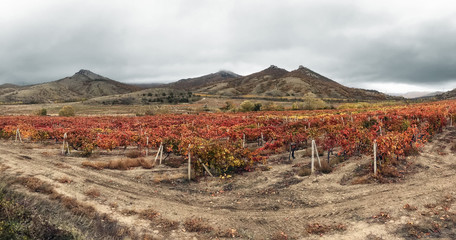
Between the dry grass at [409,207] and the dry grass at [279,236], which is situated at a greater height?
the dry grass at [409,207]

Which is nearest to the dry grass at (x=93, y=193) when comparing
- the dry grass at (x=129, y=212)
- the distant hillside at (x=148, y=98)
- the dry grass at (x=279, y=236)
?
the dry grass at (x=129, y=212)

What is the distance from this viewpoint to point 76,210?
28.1 ft

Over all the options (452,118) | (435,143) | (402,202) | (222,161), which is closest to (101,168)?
(222,161)

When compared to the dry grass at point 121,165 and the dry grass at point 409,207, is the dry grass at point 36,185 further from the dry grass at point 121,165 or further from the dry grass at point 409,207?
the dry grass at point 409,207

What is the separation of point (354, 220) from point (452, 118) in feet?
79.7

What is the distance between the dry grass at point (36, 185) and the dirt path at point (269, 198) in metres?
0.30

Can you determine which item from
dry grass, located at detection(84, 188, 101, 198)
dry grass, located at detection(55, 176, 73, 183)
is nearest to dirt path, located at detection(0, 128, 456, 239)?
dry grass, located at detection(84, 188, 101, 198)

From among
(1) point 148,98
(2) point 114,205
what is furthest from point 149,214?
(1) point 148,98

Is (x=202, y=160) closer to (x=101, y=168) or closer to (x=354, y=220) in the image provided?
(x=101, y=168)

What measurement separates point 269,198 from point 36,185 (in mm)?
10226

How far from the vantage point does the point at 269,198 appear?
1002cm

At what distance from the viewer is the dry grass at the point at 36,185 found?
33.9 feet

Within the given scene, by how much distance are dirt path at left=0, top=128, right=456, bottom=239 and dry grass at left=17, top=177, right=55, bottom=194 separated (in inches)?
12.0

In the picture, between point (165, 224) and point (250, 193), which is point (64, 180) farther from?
point (250, 193)
